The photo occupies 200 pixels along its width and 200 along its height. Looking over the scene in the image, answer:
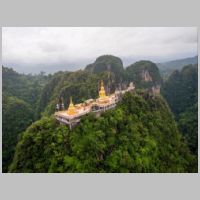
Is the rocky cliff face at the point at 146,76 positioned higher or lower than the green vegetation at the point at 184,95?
Result: higher

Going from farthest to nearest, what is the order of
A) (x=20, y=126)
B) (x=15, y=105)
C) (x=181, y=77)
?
(x=181, y=77), (x=15, y=105), (x=20, y=126)

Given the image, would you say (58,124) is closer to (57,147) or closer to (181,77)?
(57,147)

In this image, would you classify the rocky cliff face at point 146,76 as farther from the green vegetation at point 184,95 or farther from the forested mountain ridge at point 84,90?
the green vegetation at point 184,95

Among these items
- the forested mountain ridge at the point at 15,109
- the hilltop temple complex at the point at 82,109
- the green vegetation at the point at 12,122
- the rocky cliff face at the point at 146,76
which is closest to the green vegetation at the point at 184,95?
the rocky cliff face at the point at 146,76

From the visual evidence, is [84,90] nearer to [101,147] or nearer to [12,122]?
[12,122]

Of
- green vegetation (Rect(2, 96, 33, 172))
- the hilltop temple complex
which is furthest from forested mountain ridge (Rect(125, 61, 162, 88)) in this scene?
the hilltop temple complex

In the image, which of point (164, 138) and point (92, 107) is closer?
point (92, 107)

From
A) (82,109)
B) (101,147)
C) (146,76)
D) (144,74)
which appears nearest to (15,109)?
(82,109)

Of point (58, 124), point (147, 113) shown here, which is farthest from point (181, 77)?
point (58, 124)
